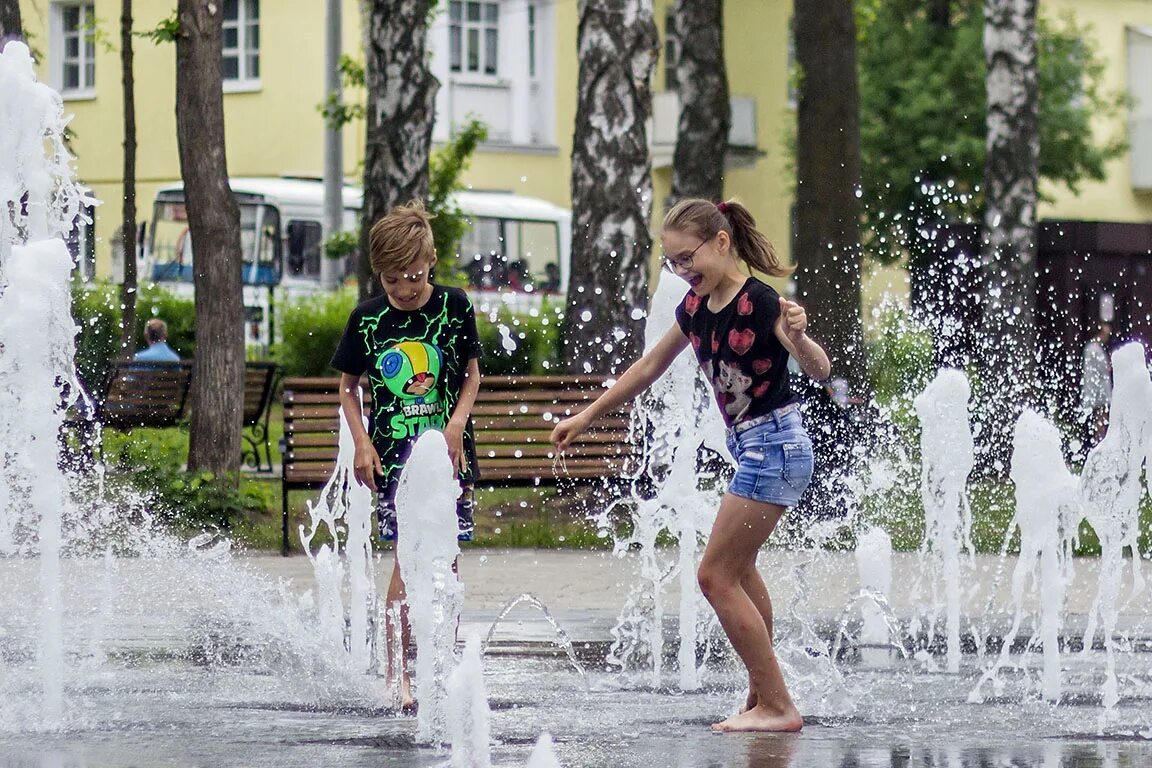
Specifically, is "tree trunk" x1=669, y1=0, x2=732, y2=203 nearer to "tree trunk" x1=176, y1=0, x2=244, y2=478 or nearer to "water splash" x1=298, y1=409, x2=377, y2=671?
"tree trunk" x1=176, y1=0, x2=244, y2=478

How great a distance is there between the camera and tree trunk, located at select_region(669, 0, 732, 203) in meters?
19.3

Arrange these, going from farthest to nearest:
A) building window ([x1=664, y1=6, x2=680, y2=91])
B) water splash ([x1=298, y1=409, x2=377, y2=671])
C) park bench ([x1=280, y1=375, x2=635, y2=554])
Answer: building window ([x1=664, y1=6, x2=680, y2=91]), park bench ([x1=280, y1=375, x2=635, y2=554]), water splash ([x1=298, y1=409, x2=377, y2=671])

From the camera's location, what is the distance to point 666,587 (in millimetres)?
10648

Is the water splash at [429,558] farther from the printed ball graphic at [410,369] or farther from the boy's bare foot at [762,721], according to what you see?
the boy's bare foot at [762,721]

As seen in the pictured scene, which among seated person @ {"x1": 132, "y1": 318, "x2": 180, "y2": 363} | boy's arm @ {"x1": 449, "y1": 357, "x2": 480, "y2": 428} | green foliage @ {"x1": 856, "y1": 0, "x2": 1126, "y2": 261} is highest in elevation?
green foliage @ {"x1": 856, "y1": 0, "x2": 1126, "y2": 261}

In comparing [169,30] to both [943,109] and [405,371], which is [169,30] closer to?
[405,371]

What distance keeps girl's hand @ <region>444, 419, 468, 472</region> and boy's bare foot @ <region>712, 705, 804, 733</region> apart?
1.16 metres

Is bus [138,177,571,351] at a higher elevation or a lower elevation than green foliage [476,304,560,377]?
higher

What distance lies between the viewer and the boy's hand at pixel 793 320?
6.03m

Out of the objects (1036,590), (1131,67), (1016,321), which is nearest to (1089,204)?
(1131,67)

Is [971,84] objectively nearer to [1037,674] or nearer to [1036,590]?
[1036,590]

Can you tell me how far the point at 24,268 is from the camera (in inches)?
252

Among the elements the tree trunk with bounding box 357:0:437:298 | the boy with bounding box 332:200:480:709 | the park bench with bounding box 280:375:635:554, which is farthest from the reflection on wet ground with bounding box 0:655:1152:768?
A: the tree trunk with bounding box 357:0:437:298

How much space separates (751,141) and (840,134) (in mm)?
24446
